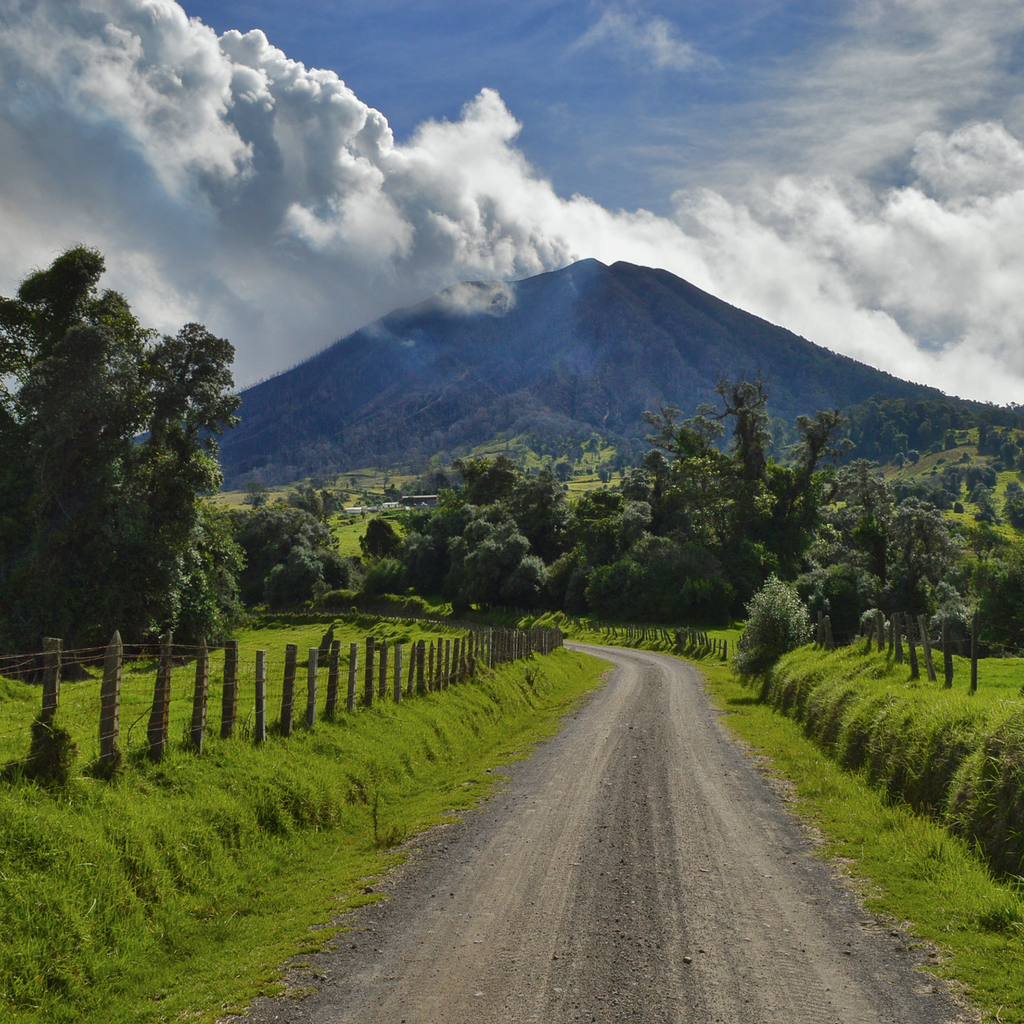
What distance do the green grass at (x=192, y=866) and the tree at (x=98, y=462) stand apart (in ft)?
82.9

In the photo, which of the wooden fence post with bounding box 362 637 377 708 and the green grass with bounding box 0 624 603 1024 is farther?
the wooden fence post with bounding box 362 637 377 708

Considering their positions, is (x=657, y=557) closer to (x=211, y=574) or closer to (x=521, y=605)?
(x=521, y=605)

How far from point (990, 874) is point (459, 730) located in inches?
496

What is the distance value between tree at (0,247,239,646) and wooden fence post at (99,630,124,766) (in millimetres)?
27404

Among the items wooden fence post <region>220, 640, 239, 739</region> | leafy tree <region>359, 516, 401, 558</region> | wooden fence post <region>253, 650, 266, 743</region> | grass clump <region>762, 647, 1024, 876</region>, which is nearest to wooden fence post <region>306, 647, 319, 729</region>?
wooden fence post <region>253, 650, 266, 743</region>

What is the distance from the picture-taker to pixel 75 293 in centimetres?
3806

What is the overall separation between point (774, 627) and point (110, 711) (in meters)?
30.1

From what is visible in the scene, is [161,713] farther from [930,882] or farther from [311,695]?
[930,882]

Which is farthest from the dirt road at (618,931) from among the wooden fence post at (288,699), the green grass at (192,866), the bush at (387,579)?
the bush at (387,579)

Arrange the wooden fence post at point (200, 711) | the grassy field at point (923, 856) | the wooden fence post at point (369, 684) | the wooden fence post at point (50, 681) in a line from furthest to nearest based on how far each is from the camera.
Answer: the wooden fence post at point (369, 684), the wooden fence post at point (200, 711), the wooden fence post at point (50, 681), the grassy field at point (923, 856)

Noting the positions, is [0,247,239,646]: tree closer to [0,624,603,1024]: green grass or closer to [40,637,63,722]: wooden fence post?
[0,624,603,1024]: green grass

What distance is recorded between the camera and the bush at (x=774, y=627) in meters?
33.2

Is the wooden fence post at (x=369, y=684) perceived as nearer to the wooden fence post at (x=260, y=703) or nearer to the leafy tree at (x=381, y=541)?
the wooden fence post at (x=260, y=703)

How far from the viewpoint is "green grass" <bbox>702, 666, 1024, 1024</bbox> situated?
682 cm
